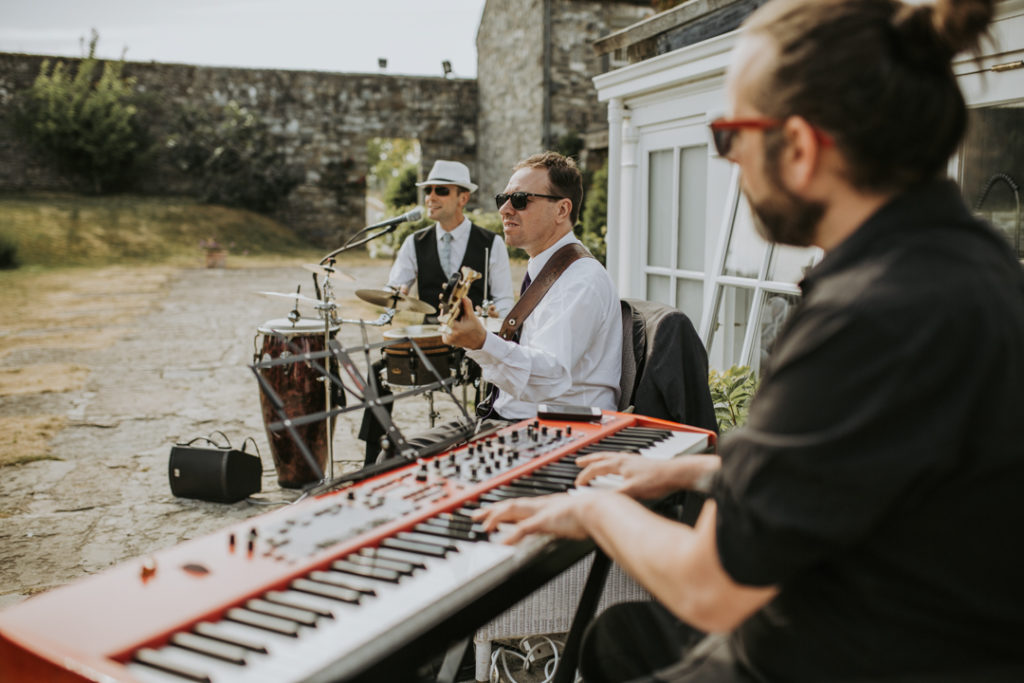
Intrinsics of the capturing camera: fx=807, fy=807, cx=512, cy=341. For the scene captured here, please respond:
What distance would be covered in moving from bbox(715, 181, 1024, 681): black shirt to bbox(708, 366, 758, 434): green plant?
2.76 metres

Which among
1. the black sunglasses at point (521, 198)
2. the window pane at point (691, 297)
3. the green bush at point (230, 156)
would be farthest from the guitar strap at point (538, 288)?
the green bush at point (230, 156)

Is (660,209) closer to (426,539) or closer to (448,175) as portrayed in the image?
(448,175)

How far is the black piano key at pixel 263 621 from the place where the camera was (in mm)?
1156

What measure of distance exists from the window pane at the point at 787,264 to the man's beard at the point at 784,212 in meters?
3.29

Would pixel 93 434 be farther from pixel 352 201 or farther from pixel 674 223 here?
pixel 352 201

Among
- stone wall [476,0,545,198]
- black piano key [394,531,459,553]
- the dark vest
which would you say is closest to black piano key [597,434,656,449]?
black piano key [394,531,459,553]

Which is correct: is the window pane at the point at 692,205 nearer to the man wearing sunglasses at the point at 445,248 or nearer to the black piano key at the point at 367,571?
the man wearing sunglasses at the point at 445,248

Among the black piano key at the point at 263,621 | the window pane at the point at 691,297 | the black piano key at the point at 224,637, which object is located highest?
the window pane at the point at 691,297

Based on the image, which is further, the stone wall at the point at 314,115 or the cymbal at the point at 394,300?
the stone wall at the point at 314,115

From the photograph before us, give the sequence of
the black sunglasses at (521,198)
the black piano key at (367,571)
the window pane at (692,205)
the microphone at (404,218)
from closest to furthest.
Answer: the black piano key at (367,571) → the black sunglasses at (521,198) → the microphone at (404,218) → the window pane at (692,205)

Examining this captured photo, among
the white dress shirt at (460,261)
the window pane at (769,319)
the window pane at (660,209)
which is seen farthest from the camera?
the white dress shirt at (460,261)

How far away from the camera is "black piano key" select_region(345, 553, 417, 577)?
1348 millimetres

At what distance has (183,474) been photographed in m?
4.45

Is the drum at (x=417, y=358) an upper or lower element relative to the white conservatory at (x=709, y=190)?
lower
